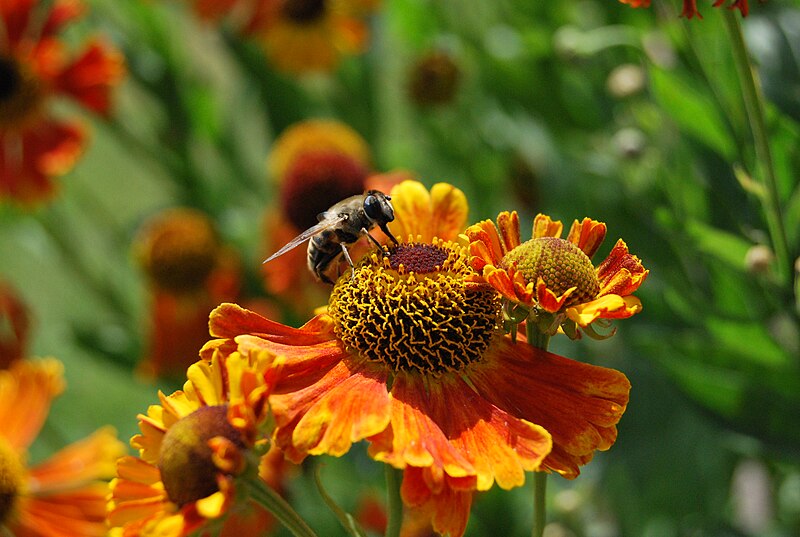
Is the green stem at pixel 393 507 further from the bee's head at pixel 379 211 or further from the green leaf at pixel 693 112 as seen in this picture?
the green leaf at pixel 693 112

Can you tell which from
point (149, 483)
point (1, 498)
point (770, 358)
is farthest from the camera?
point (1, 498)

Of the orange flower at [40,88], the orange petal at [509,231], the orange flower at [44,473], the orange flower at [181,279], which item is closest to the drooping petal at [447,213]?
the orange petal at [509,231]

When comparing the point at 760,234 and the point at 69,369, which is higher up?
the point at 760,234

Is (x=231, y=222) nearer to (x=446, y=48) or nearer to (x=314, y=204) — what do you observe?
(x=314, y=204)

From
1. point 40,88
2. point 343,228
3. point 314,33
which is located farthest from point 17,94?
point 343,228

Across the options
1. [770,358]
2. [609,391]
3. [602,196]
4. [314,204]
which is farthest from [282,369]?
[314,204]

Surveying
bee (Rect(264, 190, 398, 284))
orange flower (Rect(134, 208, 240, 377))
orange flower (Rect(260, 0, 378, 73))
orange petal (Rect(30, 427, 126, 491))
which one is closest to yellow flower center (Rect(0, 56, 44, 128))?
orange flower (Rect(134, 208, 240, 377))

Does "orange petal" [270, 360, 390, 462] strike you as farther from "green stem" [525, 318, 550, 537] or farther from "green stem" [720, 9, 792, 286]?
"green stem" [720, 9, 792, 286]

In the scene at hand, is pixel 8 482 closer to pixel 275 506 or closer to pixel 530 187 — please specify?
pixel 275 506
